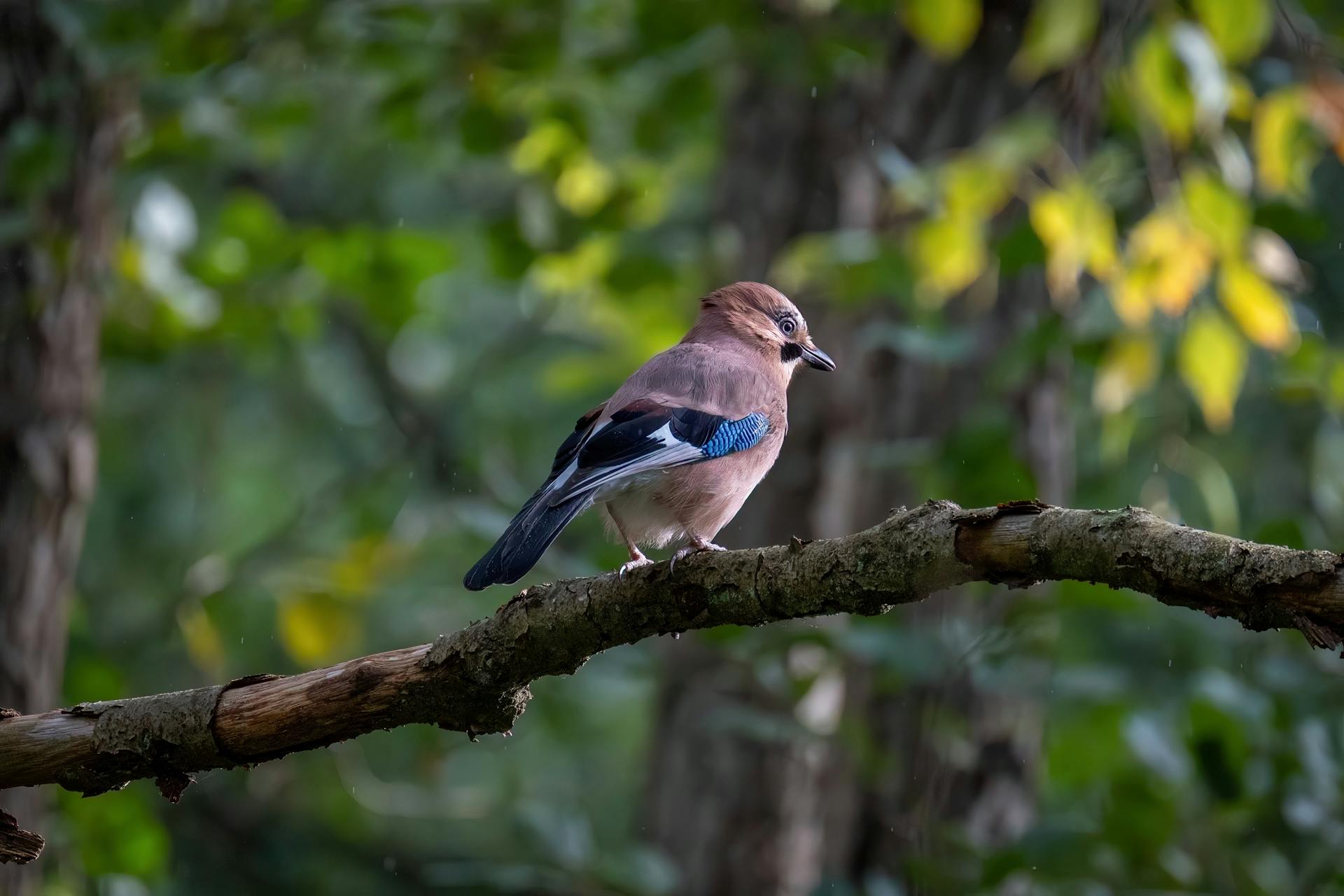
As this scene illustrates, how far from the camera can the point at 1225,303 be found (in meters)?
5.37

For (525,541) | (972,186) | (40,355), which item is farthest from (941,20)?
(40,355)

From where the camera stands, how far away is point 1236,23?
4840mm

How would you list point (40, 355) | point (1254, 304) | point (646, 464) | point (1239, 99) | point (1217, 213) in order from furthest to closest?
point (40, 355) → point (1239, 99) → point (1254, 304) → point (1217, 213) → point (646, 464)

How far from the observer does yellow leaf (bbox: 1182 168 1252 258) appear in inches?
198

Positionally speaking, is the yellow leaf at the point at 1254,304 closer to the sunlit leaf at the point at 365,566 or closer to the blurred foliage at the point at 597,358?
the blurred foliage at the point at 597,358

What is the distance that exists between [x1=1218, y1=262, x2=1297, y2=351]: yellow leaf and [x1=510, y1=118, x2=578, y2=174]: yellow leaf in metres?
3.54

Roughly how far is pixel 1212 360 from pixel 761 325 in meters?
1.81

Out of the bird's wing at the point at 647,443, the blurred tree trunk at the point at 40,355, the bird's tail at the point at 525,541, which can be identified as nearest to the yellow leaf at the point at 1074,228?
the bird's wing at the point at 647,443

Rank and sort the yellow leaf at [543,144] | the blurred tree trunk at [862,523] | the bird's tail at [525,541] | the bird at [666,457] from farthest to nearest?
the yellow leaf at [543,144] < the blurred tree trunk at [862,523] < the bird at [666,457] < the bird's tail at [525,541]

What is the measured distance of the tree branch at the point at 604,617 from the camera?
2.55m

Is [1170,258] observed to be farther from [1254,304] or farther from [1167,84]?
[1167,84]

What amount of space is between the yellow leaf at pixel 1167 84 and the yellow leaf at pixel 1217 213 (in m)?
0.22

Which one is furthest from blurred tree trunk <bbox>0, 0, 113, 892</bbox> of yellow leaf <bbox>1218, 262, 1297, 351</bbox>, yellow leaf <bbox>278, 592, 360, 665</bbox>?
yellow leaf <bbox>1218, 262, 1297, 351</bbox>

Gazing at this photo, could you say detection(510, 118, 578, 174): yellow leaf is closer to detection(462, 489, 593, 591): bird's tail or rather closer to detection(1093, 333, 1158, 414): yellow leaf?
detection(1093, 333, 1158, 414): yellow leaf
